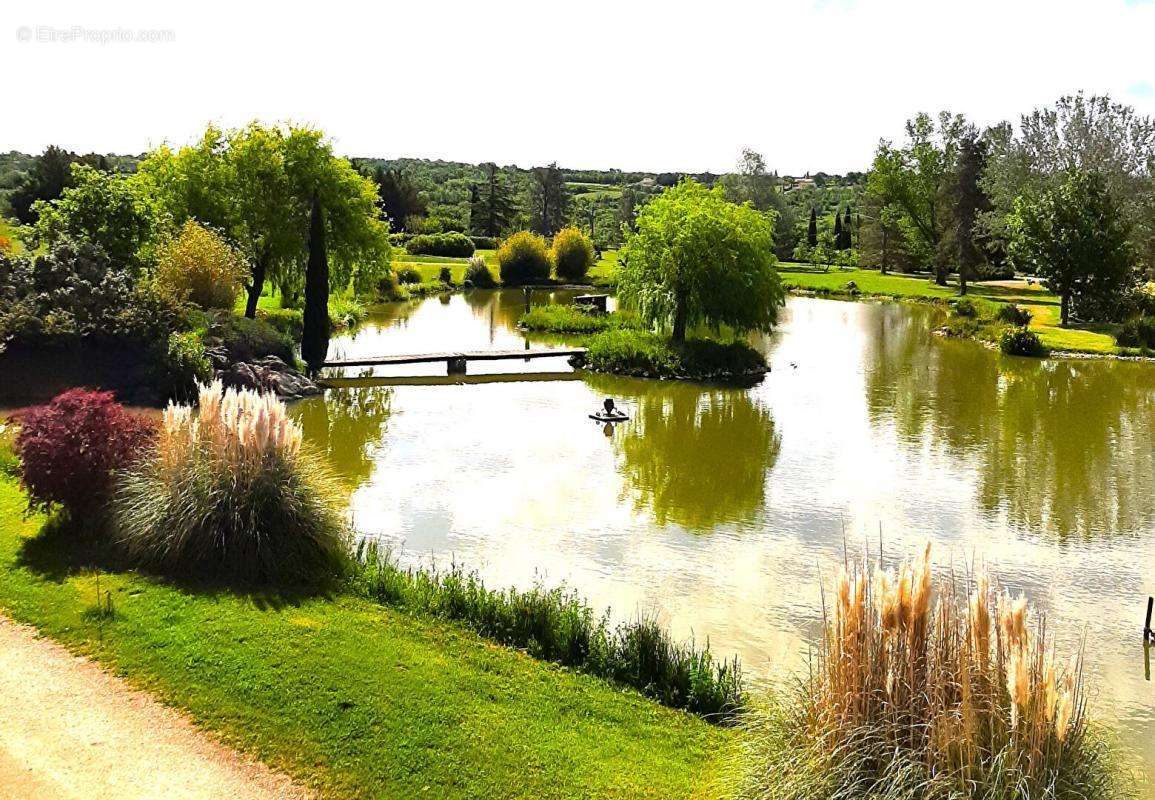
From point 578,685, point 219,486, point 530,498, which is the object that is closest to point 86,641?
point 219,486

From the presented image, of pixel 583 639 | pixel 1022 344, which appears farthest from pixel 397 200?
pixel 583 639

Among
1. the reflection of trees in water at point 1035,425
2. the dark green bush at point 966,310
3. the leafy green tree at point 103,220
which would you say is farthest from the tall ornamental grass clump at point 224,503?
the dark green bush at point 966,310

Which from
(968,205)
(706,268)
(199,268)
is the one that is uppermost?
(968,205)

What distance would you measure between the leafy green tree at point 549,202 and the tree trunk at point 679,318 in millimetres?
58297

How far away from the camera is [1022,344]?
3606cm

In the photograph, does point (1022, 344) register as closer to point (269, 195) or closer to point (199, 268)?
point (269, 195)

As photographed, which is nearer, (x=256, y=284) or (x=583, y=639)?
(x=583, y=639)

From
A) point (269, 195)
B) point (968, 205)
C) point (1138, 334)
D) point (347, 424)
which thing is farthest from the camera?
point (968, 205)

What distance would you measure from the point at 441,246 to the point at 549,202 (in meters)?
21.7

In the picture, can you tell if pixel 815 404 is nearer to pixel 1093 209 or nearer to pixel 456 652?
pixel 456 652

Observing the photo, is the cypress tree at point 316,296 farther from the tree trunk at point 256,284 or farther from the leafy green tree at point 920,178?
the leafy green tree at point 920,178

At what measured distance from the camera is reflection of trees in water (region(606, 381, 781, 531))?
16844mm

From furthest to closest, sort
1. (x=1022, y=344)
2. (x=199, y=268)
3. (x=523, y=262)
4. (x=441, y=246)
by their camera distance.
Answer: (x=441, y=246)
(x=523, y=262)
(x=1022, y=344)
(x=199, y=268)

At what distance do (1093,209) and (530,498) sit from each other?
34.9 meters
